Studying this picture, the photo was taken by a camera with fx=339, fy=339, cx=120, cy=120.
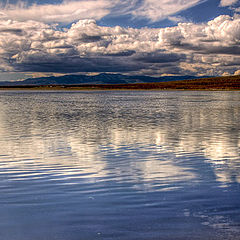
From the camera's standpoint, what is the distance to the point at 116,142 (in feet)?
79.2

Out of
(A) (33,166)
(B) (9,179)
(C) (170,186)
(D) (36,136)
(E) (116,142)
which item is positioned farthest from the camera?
(D) (36,136)

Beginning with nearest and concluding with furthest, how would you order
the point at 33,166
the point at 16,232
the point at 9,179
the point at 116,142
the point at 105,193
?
the point at 16,232, the point at 105,193, the point at 9,179, the point at 33,166, the point at 116,142

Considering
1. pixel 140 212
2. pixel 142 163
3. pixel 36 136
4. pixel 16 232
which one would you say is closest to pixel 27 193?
pixel 16 232

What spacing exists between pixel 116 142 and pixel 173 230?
15698 mm

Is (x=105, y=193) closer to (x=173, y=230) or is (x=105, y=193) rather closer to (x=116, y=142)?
(x=173, y=230)

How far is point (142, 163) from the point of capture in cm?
1684

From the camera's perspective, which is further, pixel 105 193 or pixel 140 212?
→ pixel 105 193

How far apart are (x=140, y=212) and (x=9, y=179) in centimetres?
644

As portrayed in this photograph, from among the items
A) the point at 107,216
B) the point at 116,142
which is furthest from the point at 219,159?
the point at 107,216

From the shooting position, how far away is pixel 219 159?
18.0 m

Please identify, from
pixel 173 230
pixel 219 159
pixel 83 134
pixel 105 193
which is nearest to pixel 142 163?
pixel 219 159

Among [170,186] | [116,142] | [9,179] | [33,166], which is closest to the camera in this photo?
[170,186]

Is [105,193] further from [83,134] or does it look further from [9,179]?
[83,134]

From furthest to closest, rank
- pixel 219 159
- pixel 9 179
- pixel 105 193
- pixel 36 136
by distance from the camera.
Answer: pixel 36 136
pixel 219 159
pixel 9 179
pixel 105 193
